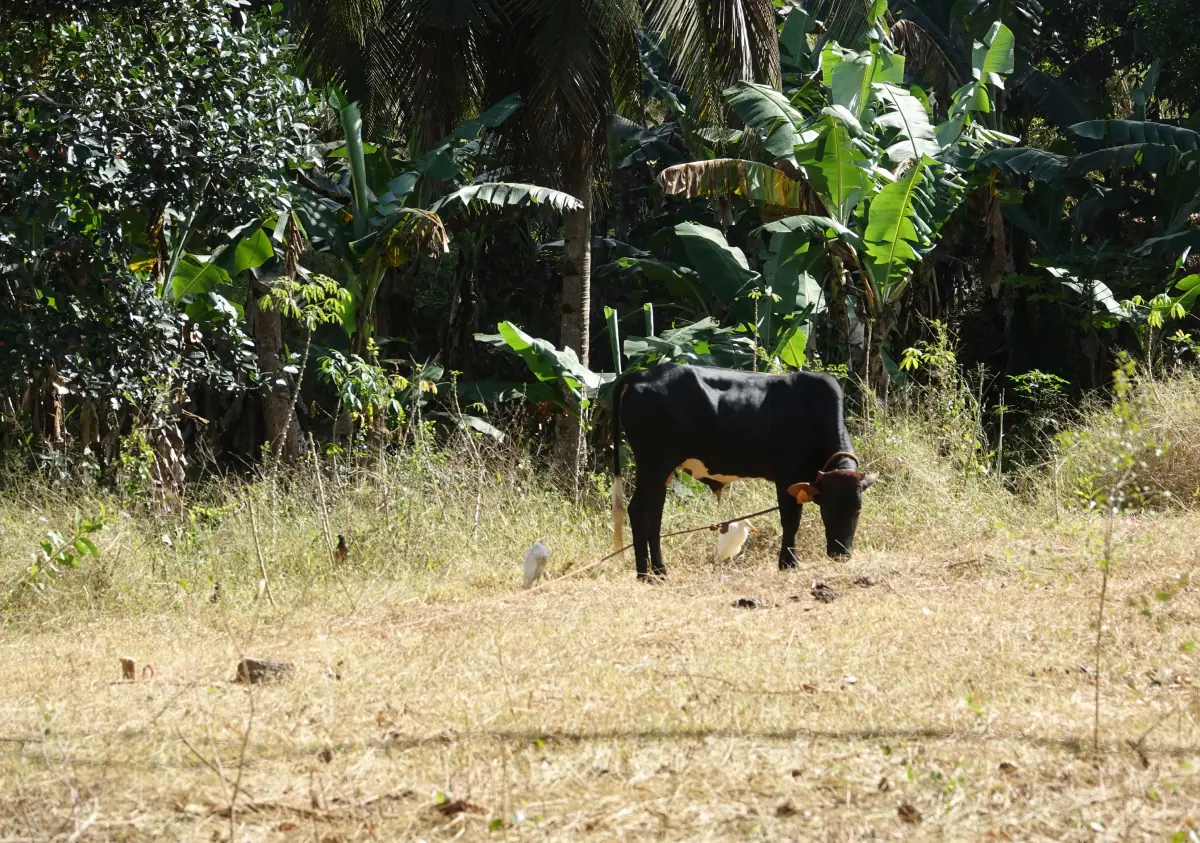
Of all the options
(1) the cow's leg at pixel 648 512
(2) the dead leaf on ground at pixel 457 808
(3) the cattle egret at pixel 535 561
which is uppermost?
(1) the cow's leg at pixel 648 512

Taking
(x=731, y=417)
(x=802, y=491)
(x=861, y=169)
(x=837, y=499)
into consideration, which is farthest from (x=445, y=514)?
(x=861, y=169)

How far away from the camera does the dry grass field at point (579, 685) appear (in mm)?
3904

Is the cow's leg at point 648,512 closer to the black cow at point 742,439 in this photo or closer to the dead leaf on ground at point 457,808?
the black cow at point 742,439

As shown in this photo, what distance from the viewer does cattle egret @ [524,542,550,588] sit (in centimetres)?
816

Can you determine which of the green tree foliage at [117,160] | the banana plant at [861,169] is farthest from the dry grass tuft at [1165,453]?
the green tree foliage at [117,160]

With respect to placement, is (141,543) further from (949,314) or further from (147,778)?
(949,314)

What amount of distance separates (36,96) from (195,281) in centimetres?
294

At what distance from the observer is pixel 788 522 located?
8.84 meters

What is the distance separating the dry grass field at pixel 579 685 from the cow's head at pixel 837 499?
26 centimetres

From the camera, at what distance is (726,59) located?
494 inches

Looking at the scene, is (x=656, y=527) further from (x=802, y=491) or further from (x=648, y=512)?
(x=802, y=491)

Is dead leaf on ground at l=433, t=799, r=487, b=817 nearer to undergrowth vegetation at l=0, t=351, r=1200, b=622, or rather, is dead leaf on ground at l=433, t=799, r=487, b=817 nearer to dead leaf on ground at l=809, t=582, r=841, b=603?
dead leaf on ground at l=809, t=582, r=841, b=603

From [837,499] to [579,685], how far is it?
3771 mm

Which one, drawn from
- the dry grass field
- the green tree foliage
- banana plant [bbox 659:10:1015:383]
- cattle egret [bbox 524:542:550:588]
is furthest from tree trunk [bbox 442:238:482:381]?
cattle egret [bbox 524:542:550:588]
